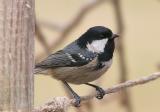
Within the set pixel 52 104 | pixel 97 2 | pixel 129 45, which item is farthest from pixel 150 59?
pixel 52 104

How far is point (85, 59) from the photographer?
8.47ft

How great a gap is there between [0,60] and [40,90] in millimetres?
3558

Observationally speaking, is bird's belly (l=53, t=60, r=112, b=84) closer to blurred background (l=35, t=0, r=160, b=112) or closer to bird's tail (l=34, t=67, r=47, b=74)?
bird's tail (l=34, t=67, r=47, b=74)

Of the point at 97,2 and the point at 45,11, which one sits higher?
the point at 97,2

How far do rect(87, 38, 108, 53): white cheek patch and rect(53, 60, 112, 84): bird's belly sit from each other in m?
0.05

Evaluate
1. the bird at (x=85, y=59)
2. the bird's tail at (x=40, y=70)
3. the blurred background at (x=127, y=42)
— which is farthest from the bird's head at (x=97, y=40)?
the blurred background at (x=127, y=42)

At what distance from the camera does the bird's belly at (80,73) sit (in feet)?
8.43

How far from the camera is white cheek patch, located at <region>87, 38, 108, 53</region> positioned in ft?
8.42

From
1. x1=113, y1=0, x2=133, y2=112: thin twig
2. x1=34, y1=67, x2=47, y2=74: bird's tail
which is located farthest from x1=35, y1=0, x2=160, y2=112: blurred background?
x1=34, y1=67, x2=47, y2=74: bird's tail

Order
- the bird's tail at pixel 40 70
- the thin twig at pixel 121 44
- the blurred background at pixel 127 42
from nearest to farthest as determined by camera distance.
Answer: the bird's tail at pixel 40 70 < the thin twig at pixel 121 44 < the blurred background at pixel 127 42

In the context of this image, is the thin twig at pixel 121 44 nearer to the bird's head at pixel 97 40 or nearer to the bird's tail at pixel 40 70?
the bird's head at pixel 97 40

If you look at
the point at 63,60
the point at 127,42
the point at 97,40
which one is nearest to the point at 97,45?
the point at 97,40

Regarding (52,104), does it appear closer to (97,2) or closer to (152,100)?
(97,2)

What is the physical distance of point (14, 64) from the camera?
1558 mm
